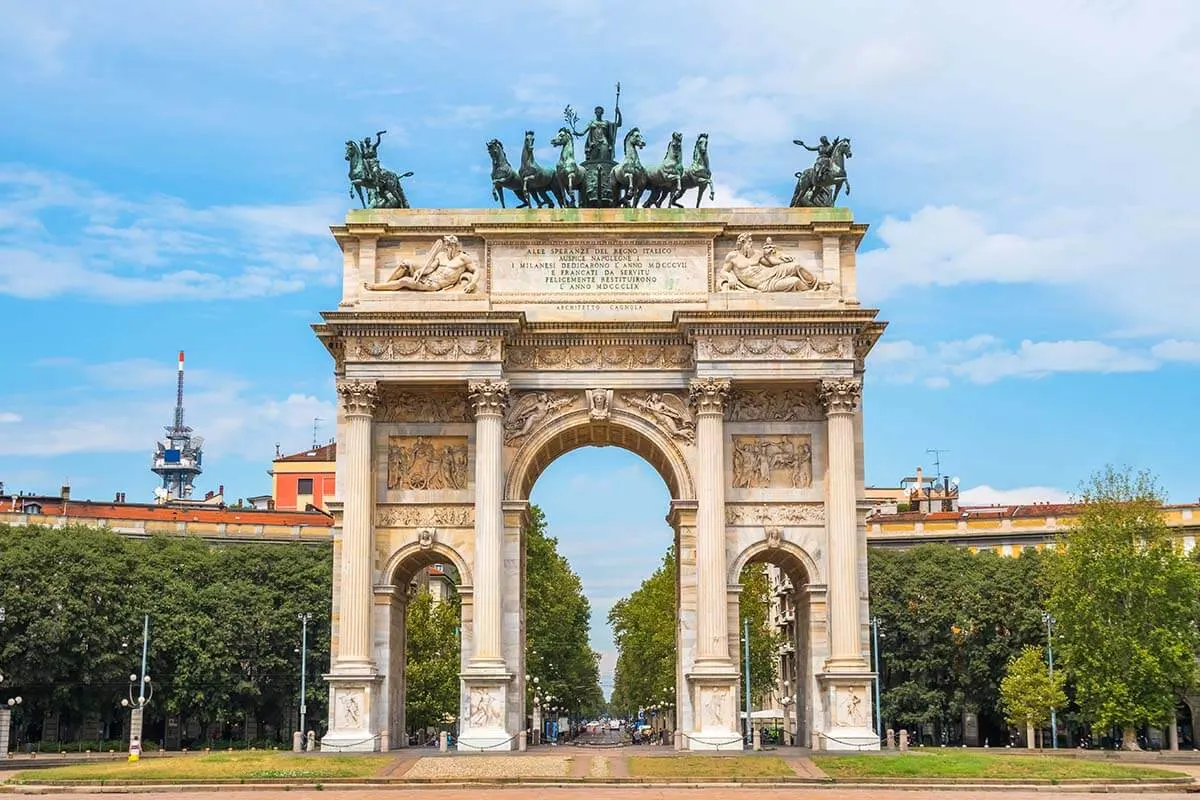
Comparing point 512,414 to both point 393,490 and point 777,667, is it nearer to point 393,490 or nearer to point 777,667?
point 393,490

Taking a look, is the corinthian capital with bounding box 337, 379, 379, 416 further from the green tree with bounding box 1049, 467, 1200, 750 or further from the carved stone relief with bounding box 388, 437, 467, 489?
the green tree with bounding box 1049, 467, 1200, 750

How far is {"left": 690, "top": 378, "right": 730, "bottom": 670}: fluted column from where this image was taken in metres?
42.2

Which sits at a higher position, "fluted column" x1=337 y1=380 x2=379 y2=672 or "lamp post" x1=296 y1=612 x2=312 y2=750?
"fluted column" x1=337 y1=380 x2=379 y2=672

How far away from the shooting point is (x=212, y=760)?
128 ft

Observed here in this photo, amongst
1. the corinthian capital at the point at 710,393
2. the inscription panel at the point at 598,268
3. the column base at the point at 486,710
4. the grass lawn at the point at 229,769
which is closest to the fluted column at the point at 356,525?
the column base at the point at 486,710

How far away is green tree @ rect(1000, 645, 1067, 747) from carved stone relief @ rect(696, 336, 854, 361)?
87.9ft

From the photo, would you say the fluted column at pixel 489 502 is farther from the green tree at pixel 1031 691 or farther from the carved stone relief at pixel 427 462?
the green tree at pixel 1031 691

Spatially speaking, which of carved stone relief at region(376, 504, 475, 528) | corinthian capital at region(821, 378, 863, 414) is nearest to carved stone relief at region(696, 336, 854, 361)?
corinthian capital at region(821, 378, 863, 414)

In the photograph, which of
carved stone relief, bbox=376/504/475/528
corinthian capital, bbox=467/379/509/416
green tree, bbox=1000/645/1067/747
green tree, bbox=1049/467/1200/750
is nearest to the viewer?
corinthian capital, bbox=467/379/509/416

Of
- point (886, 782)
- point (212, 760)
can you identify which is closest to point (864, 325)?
point (886, 782)

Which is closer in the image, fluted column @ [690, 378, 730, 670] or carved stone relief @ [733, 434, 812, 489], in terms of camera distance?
fluted column @ [690, 378, 730, 670]

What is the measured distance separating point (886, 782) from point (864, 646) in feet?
27.7

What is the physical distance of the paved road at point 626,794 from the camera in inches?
1241

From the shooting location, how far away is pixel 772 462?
1753 inches
